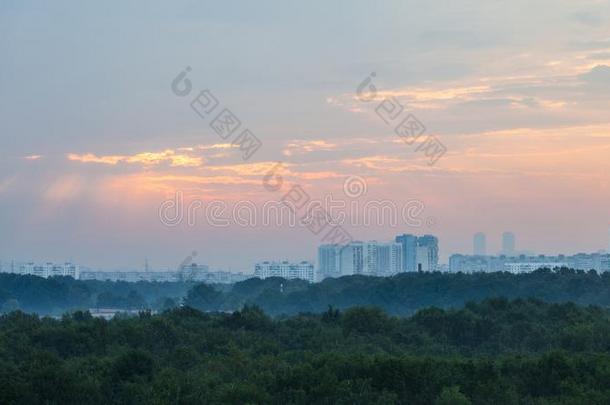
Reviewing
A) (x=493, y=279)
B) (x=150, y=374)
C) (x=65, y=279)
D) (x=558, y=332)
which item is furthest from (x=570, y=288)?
(x=65, y=279)

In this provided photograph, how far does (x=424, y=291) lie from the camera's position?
3676 inches

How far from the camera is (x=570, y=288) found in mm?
83750

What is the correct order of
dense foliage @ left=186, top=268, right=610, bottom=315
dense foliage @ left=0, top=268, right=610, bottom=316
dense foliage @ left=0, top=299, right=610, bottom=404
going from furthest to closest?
1. dense foliage @ left=0, top=268, right=610, bottom=316
2. dense foliage @ left=186, top=268, right=610, bottom=315
3. dense foliage @ left=0, top=299, right=610, bottom=404

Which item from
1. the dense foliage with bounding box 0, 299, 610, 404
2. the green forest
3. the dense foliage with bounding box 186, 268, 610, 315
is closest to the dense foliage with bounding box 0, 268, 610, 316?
the dense foliage with bounding box 186, 268, 610, 315

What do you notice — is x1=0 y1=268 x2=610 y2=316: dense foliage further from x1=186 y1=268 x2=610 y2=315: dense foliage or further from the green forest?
the green forest

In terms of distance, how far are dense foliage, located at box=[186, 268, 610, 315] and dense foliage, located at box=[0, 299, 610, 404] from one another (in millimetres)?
35280

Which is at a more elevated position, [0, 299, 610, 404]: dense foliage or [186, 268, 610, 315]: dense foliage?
[186, 268, 610, 315]: dense foliage

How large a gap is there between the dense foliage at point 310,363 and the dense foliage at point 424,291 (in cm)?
3528

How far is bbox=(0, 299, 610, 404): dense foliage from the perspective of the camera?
27.8 metres

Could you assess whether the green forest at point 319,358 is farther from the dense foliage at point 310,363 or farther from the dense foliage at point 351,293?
the dense foliage at point 351,293

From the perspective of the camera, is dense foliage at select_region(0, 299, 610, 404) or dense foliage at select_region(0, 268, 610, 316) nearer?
dense foliage at select_region(0, 299, 610, 404)

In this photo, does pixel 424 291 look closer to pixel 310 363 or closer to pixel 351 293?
pixel 351 293

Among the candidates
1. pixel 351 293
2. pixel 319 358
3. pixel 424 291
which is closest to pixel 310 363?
pixel 319 358

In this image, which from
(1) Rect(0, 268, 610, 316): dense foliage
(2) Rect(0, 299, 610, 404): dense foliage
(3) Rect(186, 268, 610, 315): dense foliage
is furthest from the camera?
(1) Rect(0, 268, 610, 316): dense foliage
